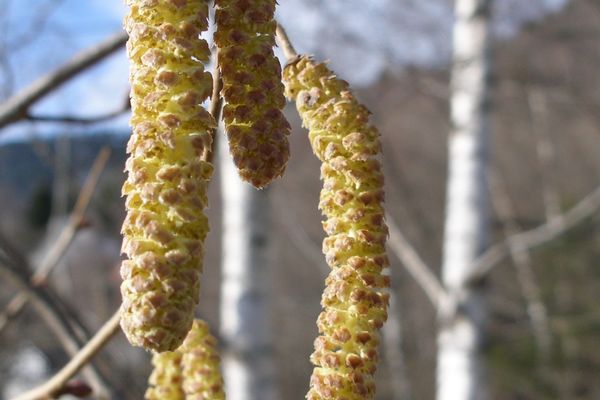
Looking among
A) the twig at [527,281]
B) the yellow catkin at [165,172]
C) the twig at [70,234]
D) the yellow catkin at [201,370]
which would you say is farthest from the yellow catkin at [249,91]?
the twig at [527,281]

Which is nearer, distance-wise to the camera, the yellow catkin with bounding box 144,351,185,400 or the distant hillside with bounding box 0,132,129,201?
the yellow catkin with bounding box 144,351,185,400

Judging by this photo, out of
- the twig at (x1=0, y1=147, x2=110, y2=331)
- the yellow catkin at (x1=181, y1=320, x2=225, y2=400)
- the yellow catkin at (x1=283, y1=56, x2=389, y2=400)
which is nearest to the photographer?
the yellow catkin at (x1=283, y1=56, x2=389, y2=400)

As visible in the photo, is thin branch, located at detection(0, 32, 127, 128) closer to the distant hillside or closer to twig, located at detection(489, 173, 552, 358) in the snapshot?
the distant hillside

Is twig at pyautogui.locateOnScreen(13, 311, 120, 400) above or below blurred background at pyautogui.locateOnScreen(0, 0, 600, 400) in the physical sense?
below

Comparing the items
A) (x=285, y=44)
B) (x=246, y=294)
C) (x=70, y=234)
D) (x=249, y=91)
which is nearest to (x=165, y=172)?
(x=249, y=91)

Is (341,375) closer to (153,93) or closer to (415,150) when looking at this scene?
(153,93)

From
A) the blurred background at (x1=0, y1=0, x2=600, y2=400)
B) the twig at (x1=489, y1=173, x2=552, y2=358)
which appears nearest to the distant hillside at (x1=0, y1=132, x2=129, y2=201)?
the blurred background at (x1=0, y1=0, x2=600, y2=400)

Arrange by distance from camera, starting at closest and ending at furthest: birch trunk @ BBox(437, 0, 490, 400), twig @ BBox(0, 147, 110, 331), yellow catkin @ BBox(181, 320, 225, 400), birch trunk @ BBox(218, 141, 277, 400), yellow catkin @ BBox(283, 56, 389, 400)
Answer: yellow catkin @ BBox(283, 56, 389, 400) < yellow catkin @ BBox(181, 320, 225, 400) < twig @ BBox(0, 147, 110, 331) < birch trunk @ BBox(218, 141, 277, 400) < birch trunk @ BBox(437, 0, 490, 400)
